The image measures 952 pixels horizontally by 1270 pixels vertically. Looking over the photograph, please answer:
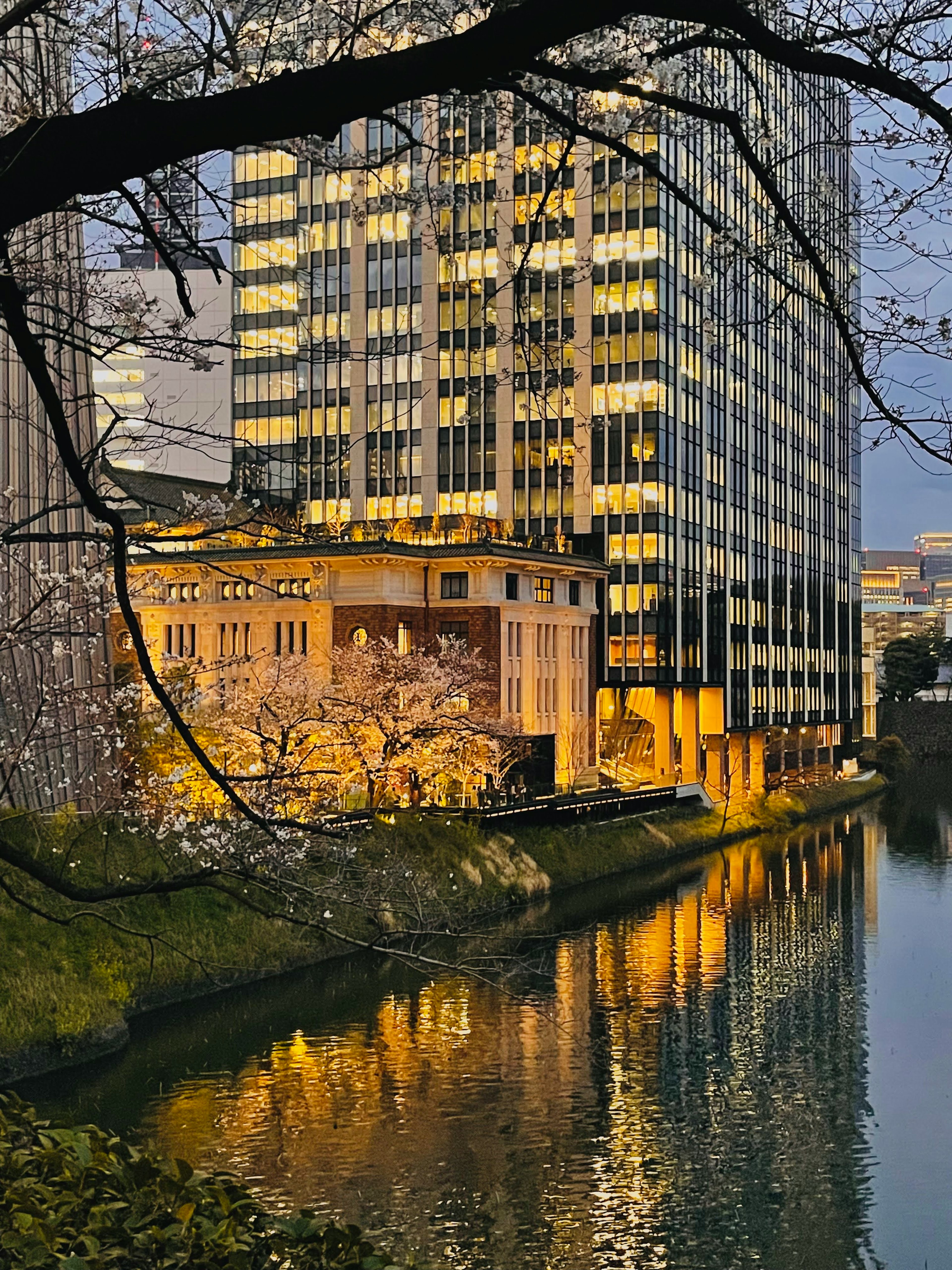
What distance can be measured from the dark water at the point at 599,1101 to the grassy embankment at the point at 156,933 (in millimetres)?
995

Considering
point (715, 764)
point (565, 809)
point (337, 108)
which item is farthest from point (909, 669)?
point (337, 108)

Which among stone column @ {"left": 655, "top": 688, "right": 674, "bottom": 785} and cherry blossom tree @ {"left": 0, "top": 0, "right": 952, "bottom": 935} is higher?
cherry blossom tree @ {"left": 0, "top": 0, "right": 952, "bottom": 935}

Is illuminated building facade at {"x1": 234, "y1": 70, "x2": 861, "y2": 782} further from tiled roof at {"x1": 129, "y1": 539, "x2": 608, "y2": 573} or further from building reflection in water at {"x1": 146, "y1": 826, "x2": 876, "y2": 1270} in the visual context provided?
building reflection in water at {"x1": 146, "y1": 826, "x2": 876, "y2": 1270}

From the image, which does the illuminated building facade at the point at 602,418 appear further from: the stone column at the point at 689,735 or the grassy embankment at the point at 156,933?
the grassy embankment at the point at 156,933

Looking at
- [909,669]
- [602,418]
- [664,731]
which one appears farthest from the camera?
[909,669]

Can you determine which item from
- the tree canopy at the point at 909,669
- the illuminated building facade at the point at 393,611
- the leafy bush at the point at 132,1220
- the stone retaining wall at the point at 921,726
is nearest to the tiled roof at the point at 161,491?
the illuminated building facade at the point at 393,611

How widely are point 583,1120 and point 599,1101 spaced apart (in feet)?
4.32

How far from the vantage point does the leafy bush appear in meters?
9.87

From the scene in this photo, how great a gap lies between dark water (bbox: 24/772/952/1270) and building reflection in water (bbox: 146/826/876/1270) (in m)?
0.07

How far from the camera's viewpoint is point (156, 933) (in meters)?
31.4

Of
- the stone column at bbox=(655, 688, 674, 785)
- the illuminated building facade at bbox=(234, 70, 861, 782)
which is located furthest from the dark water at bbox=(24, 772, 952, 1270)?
the stone column at bbox=(655, 688, 674, 785)

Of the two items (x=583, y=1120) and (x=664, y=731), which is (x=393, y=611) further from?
(x=583, y=1120)

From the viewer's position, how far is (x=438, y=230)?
39.7 feet

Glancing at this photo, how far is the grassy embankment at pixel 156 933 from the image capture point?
30.5 m
